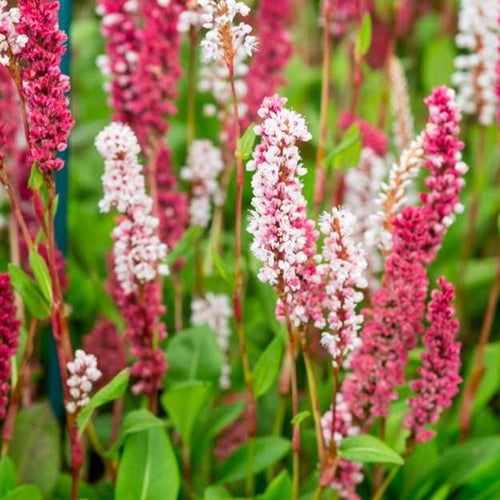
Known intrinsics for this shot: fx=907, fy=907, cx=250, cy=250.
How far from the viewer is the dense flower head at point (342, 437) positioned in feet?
4.35

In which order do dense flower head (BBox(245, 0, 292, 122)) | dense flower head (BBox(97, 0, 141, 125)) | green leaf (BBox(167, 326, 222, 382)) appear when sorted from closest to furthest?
dense flower head (BBox(97, 0, 141, 125)) < green leaf (BBox(167, 326, 222, 382)) < dense flower head (BBox(245, 0, 292, 122))

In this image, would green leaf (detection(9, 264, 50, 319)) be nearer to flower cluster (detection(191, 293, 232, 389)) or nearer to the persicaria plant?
the persicaria plant

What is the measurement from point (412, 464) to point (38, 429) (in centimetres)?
69

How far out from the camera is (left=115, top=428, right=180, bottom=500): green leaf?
4.55 ft

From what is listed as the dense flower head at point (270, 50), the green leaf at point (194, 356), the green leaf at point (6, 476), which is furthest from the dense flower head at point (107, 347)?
the dense flower head at point (270, 50)

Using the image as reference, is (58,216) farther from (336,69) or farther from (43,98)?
(336,69)

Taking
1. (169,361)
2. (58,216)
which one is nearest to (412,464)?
(169,361)

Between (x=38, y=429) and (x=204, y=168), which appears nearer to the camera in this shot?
(x=38, y=429)

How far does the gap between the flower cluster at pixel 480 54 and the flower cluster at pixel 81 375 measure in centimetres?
106

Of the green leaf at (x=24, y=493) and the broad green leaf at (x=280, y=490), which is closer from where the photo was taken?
the green leaf at (x=24, y=493)

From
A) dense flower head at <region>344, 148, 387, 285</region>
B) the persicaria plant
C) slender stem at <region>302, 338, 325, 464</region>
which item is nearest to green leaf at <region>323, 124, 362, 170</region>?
the persicaria plant

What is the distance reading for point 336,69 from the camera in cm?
301

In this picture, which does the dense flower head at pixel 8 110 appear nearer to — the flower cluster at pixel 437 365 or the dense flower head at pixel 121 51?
the dense flower head at pixel 121 51

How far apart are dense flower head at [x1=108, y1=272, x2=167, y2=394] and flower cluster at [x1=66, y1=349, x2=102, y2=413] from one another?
16 centimetres
